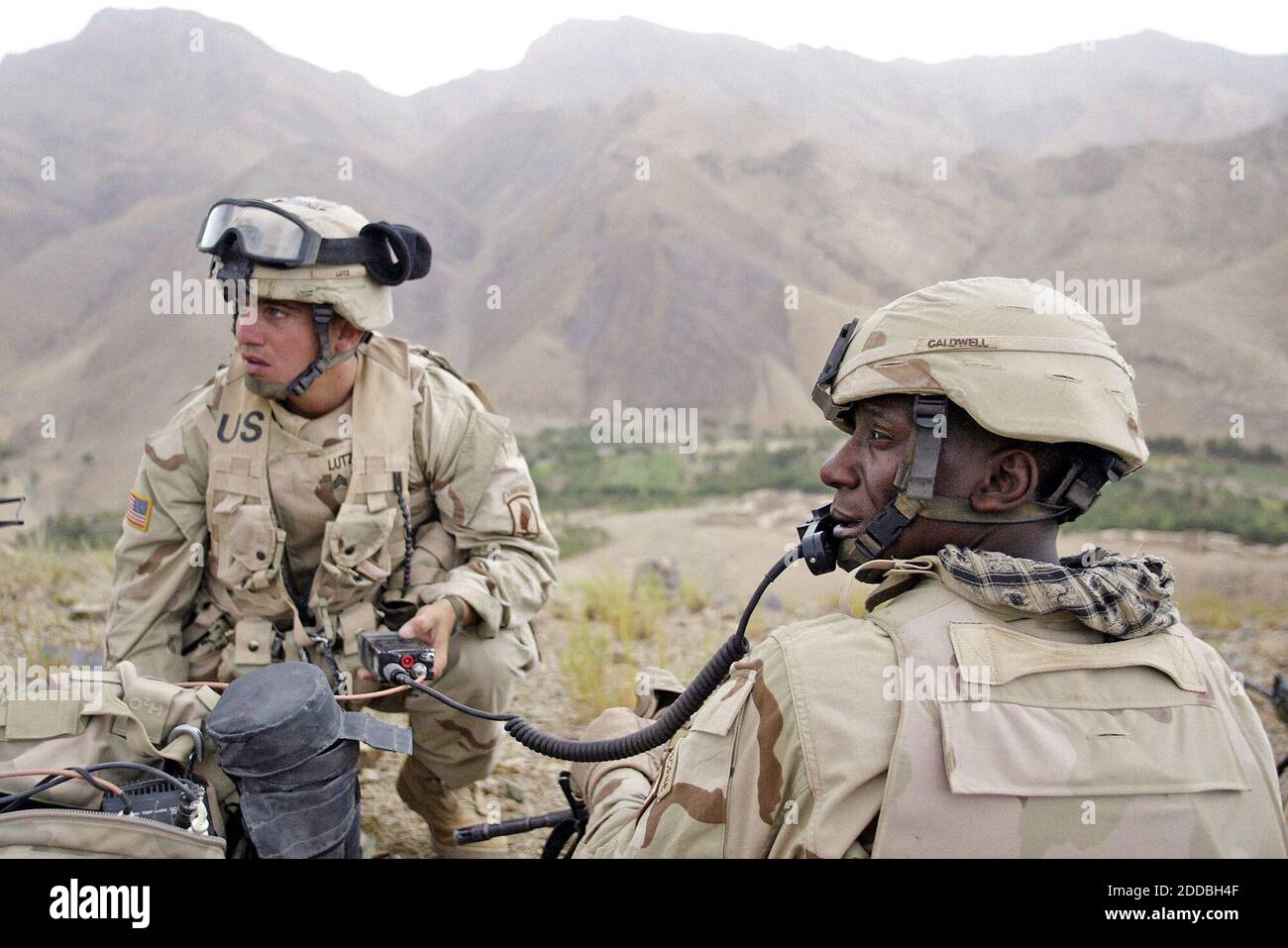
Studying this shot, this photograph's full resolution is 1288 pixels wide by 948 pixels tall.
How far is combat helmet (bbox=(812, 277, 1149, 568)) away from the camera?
1884 mm

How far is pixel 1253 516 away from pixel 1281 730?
469 inches

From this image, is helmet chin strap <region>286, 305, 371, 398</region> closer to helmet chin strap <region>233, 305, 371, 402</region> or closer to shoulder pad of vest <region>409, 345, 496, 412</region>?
helmet chin strap <region>233, 305, 371, 402</region>

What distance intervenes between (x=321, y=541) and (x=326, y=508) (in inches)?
6.2

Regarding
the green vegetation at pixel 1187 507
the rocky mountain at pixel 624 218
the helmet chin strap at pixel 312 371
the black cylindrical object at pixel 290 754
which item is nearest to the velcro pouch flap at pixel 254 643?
the helmet chin strap at pixel 312 371

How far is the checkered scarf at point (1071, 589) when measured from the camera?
1757 mm

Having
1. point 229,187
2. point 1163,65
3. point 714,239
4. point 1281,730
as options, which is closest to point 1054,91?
point 1163,65

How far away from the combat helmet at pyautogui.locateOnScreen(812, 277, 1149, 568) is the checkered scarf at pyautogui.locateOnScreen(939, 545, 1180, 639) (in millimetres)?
170

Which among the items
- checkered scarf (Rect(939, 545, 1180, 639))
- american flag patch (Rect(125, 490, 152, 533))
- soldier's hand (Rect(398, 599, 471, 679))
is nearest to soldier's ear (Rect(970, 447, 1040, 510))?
checkered scarf (Rect(939, 545, 1180, 639))

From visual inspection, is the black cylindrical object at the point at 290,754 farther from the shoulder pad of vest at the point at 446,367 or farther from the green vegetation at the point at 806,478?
the green vegetation at the point at 806,478

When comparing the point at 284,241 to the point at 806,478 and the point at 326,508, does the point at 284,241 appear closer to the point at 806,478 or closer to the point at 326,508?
the point at 326,508

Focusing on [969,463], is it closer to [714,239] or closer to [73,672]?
[73,672]

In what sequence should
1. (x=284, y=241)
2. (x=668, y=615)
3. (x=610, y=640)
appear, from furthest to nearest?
(x=668, y=615), (x=610, y=640), (x=284, y=241)

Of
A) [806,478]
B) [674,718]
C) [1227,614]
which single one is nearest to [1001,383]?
[674,718]

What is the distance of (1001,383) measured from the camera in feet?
6.21
